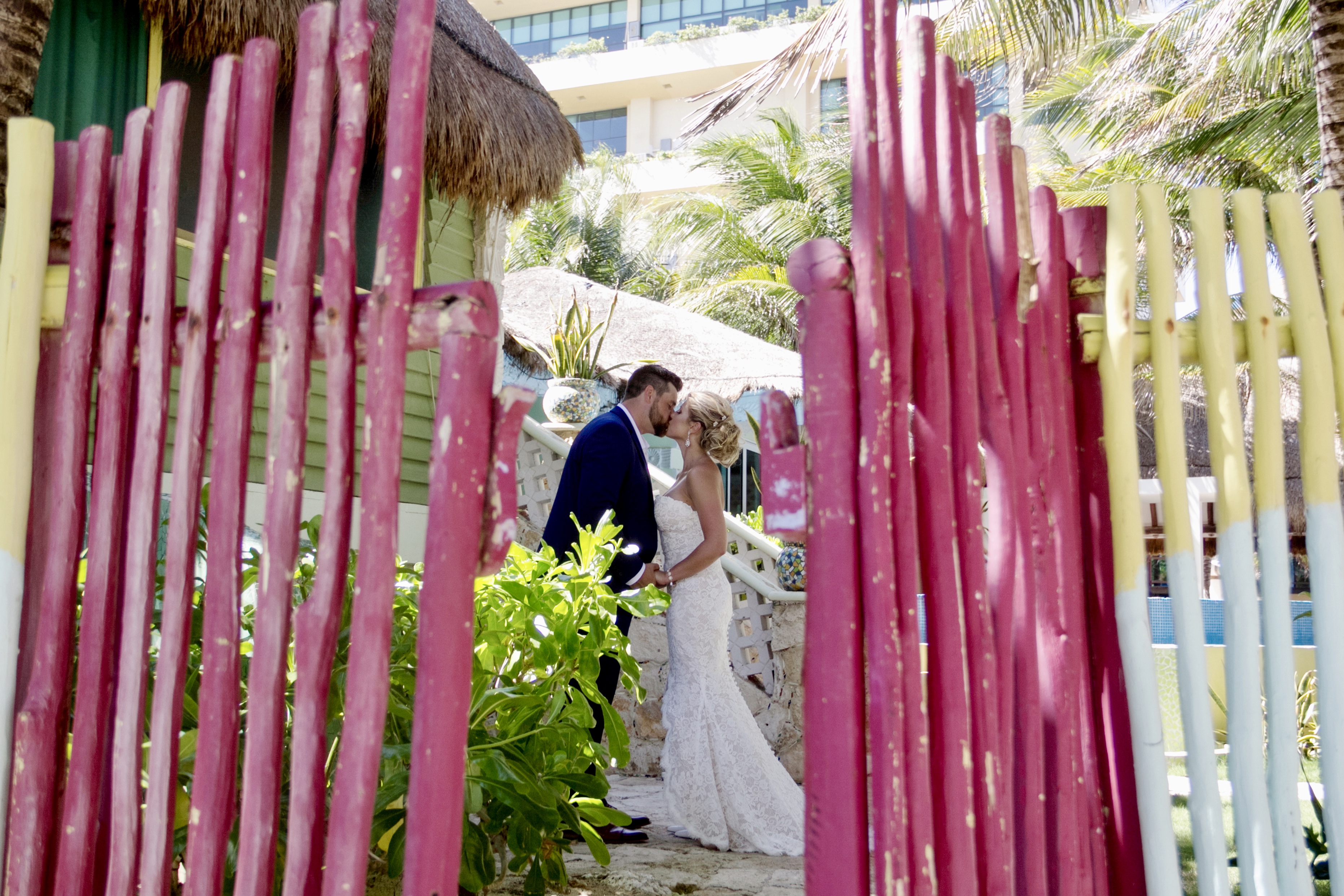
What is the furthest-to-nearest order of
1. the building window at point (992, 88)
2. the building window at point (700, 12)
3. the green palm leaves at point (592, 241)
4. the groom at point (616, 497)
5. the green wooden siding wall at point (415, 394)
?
the building window at point (700, 12) → the green palm leaves at point (592, 241) → the building window at point (992, 88) → the green wooden siding wall at point (415, 394) → the groom at point (616, 497)

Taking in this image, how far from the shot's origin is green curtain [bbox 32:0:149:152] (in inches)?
170

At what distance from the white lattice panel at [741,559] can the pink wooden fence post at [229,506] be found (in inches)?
131

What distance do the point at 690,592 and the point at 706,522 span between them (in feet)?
0.96

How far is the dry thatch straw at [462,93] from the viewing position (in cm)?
446

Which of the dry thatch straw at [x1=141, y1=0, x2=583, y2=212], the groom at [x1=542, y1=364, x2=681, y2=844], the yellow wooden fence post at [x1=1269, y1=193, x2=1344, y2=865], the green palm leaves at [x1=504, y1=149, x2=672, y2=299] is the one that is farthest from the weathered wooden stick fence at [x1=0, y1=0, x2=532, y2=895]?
the green palm leaves at [x1=504, y1=149, x2=672, y2=299]

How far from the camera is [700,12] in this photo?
35.7 metres

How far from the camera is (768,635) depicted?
17.3 feet

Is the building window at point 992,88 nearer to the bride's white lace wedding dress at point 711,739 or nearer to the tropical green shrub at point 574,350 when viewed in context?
the tropical green shrub at point 574,350

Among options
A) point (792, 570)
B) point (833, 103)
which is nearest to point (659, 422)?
point (792, 570)

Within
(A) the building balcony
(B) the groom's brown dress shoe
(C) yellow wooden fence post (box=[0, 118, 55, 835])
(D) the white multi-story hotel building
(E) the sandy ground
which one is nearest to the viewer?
(C) yellow wooden fence post (box=[0, 118, 55, 835])

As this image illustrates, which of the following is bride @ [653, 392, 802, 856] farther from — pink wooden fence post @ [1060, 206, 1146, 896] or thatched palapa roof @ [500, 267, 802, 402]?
thatched palapa roof @ [500, 267, 802, 402]

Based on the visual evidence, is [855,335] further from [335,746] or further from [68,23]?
[68,23]

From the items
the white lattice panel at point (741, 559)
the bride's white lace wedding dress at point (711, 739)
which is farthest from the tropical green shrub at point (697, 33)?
the bride's white lace wedding dress at point (711, 739)

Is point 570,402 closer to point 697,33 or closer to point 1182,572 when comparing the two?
point 1182,572
